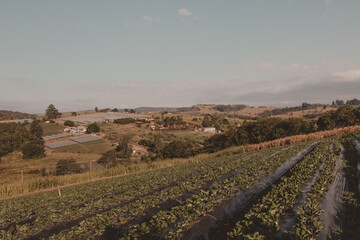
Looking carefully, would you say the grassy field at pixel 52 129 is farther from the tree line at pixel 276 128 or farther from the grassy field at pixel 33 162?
the tree line at pixel 276 128

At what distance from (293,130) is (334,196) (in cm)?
6470

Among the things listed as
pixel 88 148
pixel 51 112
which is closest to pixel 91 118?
pixel 51 112

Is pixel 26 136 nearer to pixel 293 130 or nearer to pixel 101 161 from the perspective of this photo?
pixel 101 161

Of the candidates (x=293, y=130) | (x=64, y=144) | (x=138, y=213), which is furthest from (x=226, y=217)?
(x=64, y=144)

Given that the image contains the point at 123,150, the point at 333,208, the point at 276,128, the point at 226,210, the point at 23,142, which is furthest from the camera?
the point at 23,142

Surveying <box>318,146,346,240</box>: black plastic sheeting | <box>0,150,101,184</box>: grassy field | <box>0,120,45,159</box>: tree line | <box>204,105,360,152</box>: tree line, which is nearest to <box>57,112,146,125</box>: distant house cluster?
<box>0,120,45,159</box>: tree line

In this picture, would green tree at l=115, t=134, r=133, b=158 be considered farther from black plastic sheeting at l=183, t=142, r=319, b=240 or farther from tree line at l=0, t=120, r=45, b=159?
black plastic sheeting at l=183, t=142, r=319, b=240

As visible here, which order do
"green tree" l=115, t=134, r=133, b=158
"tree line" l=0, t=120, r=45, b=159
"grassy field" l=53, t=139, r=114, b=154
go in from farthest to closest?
"grassy field" l=53, t=139, r=114, b=154
"green tree" l=115, t=134, r=133, b=158
"tree line" l=0, t=120, r=45, b=159

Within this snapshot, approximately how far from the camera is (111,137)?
10538cm

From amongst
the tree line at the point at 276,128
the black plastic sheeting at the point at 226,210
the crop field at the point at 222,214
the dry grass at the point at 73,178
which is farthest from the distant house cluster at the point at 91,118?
the black plastic sheeting at the point at 226,210

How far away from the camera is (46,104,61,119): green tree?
15238 centimetres

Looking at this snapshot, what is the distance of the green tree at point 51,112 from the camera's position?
152 meters

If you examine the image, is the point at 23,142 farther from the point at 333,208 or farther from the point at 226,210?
the point at 333,208

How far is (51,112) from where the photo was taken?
509 feet
